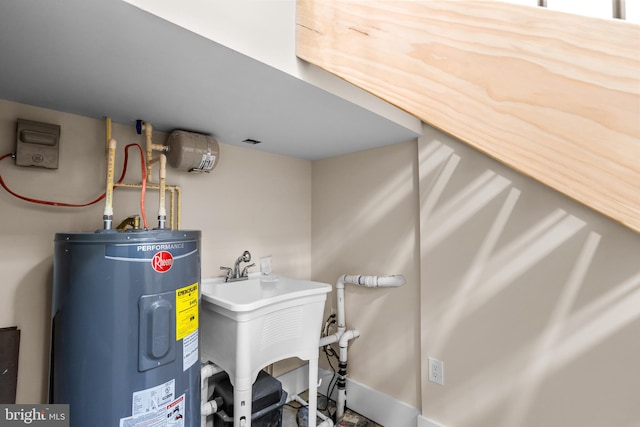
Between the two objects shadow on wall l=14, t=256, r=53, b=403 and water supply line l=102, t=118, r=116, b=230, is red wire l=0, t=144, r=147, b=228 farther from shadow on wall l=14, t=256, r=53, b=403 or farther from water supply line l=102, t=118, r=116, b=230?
shadow on wall l=14, t=256, r=53, b=403

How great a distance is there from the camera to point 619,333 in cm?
106

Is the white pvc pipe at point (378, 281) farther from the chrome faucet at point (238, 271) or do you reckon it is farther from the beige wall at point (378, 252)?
the chrome faucet at point (238, 271)

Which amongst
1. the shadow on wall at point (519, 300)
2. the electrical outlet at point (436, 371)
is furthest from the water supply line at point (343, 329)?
the electrical outlet at point (436, 371)

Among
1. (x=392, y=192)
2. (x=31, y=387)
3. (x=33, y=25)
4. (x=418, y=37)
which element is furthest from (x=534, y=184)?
(x=31, y=387)

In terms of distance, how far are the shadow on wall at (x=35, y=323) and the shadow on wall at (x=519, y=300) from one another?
1.73 meters

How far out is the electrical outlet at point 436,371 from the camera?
151cm

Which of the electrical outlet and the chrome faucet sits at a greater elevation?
the chrome faucet

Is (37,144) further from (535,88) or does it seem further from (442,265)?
(442,265)

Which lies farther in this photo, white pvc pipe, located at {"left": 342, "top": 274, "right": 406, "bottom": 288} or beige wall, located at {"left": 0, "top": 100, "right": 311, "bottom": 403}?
white pvc pipe, located at {"left": 342, "top": 274, "right": 406, "bottom": 288}

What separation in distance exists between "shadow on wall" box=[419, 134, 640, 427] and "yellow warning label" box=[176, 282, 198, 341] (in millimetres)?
1133

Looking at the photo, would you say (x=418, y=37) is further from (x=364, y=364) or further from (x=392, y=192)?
(x=364, y=364)

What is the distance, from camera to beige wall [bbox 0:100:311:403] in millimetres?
1175

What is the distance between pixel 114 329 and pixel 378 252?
138 cm

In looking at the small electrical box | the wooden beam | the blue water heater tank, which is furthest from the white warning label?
the wooden beam
